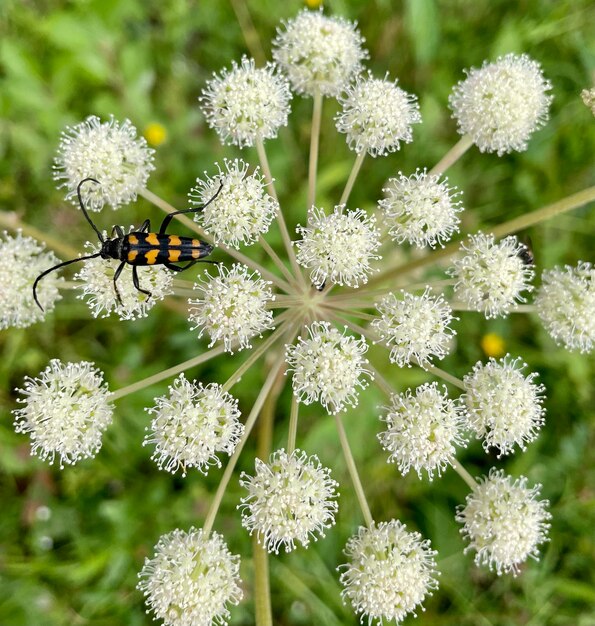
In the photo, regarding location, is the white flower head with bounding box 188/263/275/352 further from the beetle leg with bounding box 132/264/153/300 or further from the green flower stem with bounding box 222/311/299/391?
the beetle leg with bounding box 132/264/153/300

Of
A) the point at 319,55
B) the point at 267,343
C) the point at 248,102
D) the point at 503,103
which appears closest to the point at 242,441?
the point at 267,343

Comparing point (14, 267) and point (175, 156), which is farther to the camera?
point (175, 156)

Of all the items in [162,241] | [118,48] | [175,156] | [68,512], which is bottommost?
[68,512]

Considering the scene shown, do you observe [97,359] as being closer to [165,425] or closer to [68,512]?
[68,512]

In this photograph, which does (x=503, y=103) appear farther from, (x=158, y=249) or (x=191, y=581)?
(x=191, y=581)

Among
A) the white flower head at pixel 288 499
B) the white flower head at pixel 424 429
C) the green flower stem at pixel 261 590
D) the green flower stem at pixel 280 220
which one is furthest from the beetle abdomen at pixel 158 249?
the green flower stem at pixel 261 590

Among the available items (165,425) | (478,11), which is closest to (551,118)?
(478,11)

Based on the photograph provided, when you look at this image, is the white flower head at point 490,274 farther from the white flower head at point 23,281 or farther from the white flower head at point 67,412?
the white flower head at point 23,281

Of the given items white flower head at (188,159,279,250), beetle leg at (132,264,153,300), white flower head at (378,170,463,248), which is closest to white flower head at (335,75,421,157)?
white flower head at (378,170,463,248)
